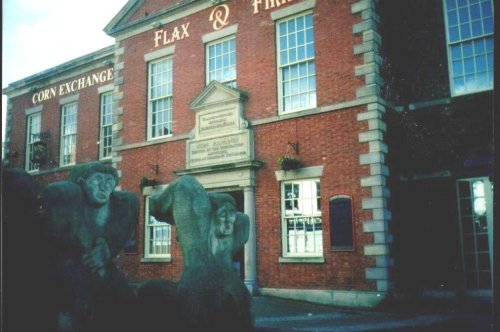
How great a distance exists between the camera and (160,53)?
619 inches

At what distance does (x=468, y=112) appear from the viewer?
11.1m

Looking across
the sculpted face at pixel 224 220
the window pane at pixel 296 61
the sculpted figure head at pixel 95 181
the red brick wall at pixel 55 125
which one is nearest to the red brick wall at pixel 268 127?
the window pane at pixel 296 61

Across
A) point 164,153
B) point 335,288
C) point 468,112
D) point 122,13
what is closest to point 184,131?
point 164,153

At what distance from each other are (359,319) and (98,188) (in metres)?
6.75

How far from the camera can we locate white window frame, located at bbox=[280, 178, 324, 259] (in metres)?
11.9

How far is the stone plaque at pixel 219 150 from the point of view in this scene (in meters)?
13.2

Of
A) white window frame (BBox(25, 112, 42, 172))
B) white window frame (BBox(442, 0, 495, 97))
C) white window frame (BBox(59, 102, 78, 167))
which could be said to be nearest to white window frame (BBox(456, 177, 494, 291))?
white window frame (BBox(442, 0, 495, 97))

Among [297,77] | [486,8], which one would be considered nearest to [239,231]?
[297,77]

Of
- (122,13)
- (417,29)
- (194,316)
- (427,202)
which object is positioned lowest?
(194,316)

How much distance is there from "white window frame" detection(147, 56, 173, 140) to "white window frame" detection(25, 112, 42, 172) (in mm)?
8030

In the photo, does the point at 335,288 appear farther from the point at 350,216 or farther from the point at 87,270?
the point at 87,270

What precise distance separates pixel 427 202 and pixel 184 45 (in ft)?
29.2

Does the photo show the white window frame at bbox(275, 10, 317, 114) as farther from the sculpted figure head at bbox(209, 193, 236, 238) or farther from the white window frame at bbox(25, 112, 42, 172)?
the white window frame at bbox(25, 112, 42, 172)

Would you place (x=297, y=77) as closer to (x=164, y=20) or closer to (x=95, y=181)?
(x=164, y=20)
